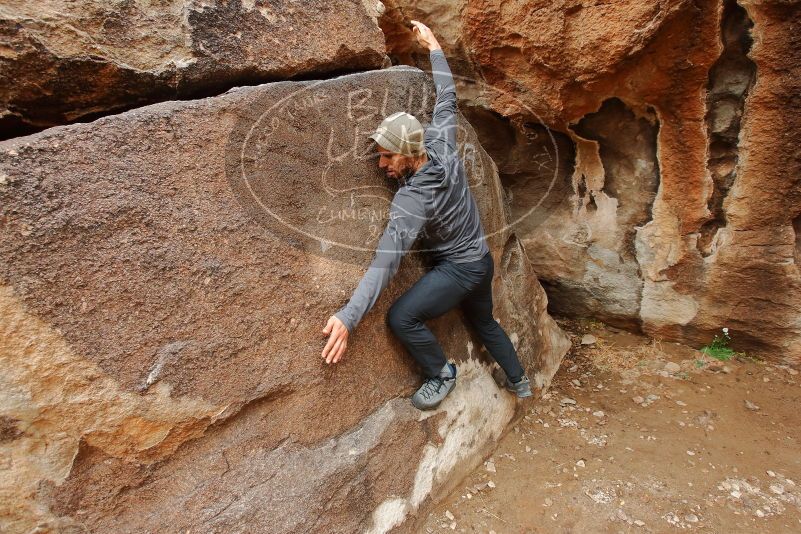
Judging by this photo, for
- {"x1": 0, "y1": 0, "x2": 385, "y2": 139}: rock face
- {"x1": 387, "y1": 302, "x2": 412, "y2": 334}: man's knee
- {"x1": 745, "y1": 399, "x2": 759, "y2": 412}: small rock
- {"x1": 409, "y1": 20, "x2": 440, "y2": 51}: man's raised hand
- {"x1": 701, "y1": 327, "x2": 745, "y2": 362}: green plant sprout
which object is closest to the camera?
{"x1": 0, "y1": 0, "x2": 385, "y2": 139}: rock face

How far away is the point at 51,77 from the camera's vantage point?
165 centimetres

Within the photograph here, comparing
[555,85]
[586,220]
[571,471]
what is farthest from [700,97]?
[571,471]

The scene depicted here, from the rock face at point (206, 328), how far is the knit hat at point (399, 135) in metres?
0.16

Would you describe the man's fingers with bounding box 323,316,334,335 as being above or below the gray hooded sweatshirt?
below

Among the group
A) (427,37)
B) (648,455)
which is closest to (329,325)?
(427,37)

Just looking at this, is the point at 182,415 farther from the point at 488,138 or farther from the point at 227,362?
the point at 488,138

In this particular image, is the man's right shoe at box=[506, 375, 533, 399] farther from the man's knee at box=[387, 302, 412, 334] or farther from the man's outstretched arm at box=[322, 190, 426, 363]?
the man's outstretched arm at box=[322, 190, 426, 363]

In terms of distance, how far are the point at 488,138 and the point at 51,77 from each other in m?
2.37

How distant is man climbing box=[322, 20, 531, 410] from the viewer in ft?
5.89

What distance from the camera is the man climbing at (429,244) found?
179 cm

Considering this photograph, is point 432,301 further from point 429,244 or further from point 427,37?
point 427,37

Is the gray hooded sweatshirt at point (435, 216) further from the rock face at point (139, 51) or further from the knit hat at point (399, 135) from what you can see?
the rock face at point (139, 51)

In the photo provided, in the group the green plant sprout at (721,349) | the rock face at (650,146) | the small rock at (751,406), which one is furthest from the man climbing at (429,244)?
the green plant sprout at (721,349)

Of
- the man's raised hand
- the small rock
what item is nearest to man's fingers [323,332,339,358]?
the man's raised hand
